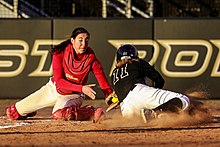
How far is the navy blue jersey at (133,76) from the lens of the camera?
9.23m

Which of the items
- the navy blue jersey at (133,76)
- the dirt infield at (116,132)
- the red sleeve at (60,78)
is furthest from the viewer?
the red sleeve at (60,78)

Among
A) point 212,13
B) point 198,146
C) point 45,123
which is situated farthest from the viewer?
point 212,13

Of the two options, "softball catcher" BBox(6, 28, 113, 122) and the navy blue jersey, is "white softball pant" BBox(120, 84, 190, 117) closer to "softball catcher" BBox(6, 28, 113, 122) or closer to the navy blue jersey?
the navy blue jersey

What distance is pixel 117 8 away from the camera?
64.7ft

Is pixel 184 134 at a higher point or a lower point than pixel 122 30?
lower

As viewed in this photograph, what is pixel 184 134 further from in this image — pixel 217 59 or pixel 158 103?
pixel 217 59

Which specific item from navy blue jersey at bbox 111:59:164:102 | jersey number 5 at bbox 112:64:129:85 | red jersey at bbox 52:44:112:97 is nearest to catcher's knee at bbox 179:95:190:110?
navy blue jersey at bbox 111:59:164:102

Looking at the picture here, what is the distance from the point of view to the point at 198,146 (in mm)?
7195

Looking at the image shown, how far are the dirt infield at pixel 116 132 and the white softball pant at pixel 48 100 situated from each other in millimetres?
204

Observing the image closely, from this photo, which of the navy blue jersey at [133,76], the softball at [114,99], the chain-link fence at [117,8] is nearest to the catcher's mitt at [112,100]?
the softball at [114,99]

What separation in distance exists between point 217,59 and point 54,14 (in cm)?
646

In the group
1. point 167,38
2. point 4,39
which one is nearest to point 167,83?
point 167,38

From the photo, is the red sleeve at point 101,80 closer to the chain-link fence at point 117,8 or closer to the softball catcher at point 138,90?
the softball catcher at point 138,90

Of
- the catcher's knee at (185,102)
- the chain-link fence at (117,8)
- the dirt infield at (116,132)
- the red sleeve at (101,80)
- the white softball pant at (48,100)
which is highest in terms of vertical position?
the chain-link fence at (117,8)
